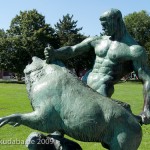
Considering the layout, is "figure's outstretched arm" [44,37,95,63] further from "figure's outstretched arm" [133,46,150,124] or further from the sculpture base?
the sculpture base

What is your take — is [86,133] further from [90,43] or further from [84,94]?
[90,43]

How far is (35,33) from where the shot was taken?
42.4 metres

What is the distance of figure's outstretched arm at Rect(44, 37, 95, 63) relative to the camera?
4.27 metres

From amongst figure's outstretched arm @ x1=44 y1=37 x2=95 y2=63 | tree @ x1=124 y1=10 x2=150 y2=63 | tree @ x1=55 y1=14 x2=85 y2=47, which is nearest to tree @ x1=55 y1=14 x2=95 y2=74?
tree @ x1=55 y1=14 x2=85 y2=47

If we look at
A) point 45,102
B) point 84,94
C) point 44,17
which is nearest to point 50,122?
point 45,102

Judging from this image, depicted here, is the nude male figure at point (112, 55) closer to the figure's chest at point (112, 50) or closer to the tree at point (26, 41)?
the figure's chest at point (112, 50)

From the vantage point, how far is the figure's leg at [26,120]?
3.83 m

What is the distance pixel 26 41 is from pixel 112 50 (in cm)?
3842

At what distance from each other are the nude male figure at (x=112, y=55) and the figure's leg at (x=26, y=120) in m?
0.71

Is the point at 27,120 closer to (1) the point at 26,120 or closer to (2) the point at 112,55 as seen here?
(1) the point at 26,120

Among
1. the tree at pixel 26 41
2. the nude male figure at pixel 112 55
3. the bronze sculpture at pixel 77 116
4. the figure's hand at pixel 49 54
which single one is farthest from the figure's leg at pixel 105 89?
the tree at pixel 26 41

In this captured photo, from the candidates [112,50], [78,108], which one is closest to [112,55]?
[112,50]

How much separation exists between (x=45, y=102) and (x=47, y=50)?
2.24 feet

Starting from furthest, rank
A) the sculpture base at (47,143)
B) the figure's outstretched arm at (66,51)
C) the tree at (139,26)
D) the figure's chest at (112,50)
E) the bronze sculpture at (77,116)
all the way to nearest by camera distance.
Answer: the tree at (139,26)
the figure's chest at (112,50)
the figure's outstretched arm at (66,51)
the sculpture base at (47,143)
the bronze sculpture at (77,116)
